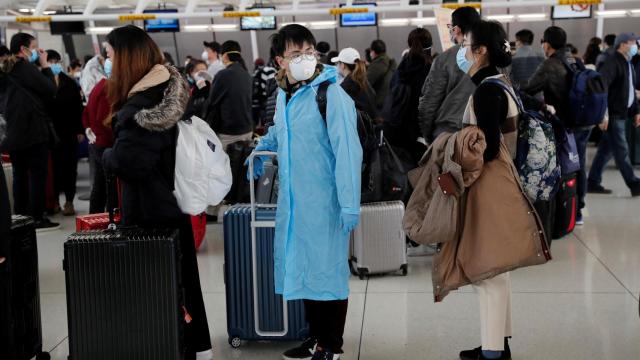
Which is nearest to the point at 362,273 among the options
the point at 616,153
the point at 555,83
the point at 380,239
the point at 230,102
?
the point at 380,239

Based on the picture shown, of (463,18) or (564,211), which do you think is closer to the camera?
(564,211)

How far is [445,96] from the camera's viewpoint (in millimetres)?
5332

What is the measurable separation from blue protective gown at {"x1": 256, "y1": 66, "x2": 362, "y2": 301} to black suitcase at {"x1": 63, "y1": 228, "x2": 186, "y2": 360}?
1.84 ft

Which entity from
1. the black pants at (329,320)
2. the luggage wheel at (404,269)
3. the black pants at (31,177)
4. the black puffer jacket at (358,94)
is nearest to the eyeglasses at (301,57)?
the black pants at (329,320)

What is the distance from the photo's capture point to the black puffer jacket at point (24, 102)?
702 centimetres

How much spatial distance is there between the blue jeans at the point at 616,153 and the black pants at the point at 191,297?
6.03 metres

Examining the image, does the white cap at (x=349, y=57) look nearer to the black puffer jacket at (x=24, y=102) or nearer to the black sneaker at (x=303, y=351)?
the black puffer jacket at (x=24, y=102)

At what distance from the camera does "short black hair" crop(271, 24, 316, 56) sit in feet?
11.2

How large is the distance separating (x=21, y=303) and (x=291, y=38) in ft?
6.47

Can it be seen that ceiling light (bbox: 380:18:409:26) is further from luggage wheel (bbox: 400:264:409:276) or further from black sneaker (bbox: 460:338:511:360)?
black sneaker (bbox: 460:338:511:360)

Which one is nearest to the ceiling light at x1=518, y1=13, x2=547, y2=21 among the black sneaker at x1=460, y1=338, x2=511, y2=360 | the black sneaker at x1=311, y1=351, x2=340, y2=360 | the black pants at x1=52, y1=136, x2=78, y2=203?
the black pants at x1=52, y1=136, x2=78, y2=203

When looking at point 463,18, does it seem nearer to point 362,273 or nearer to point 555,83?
point 362,273

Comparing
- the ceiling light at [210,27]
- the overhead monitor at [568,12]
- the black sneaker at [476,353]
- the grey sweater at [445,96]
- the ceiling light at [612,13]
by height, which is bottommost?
the black sneaker at [476,353]

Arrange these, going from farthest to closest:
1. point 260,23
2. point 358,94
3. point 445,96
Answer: point 260,23 < point 358,94 < point 445,96
